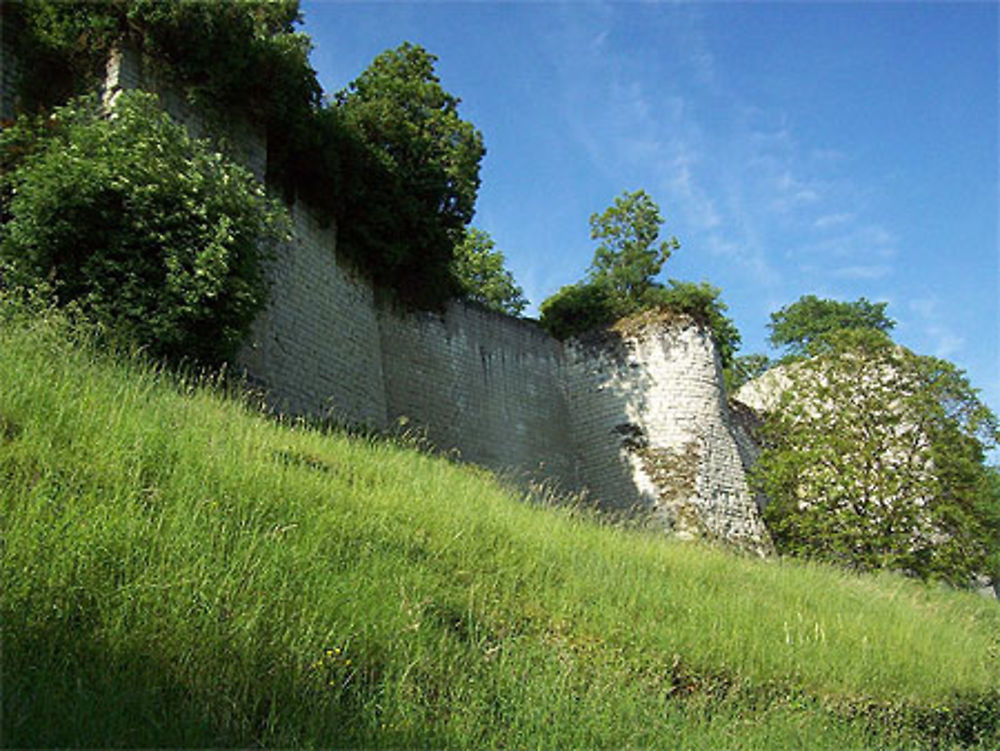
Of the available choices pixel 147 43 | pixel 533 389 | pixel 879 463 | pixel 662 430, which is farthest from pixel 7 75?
pixel 879 463

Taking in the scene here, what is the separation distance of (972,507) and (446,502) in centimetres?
997

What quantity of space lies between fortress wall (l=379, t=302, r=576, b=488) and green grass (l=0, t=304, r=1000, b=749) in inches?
293

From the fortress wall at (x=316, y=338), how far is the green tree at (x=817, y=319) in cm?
2830

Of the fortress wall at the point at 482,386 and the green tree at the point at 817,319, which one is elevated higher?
the green tree at the point at 817,319

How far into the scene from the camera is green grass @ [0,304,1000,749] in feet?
9.89

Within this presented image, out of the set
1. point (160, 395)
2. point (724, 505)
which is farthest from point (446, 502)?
point (724, 505)

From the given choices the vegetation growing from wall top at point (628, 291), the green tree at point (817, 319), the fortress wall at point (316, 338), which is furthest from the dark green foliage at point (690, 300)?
the green tree at point (817, 319)

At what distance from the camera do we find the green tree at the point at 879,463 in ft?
40.3

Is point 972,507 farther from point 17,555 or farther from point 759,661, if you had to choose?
point 17,555

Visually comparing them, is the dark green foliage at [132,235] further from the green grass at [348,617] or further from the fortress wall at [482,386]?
the fortress wall at [482,386]

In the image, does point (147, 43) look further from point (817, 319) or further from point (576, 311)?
point (817, 319)

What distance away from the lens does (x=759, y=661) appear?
5188mm

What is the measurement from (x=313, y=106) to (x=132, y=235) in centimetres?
501

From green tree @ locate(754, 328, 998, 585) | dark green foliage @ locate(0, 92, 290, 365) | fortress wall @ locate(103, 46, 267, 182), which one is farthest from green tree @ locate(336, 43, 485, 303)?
green tree @ locate(754, 328, 998, 585)
